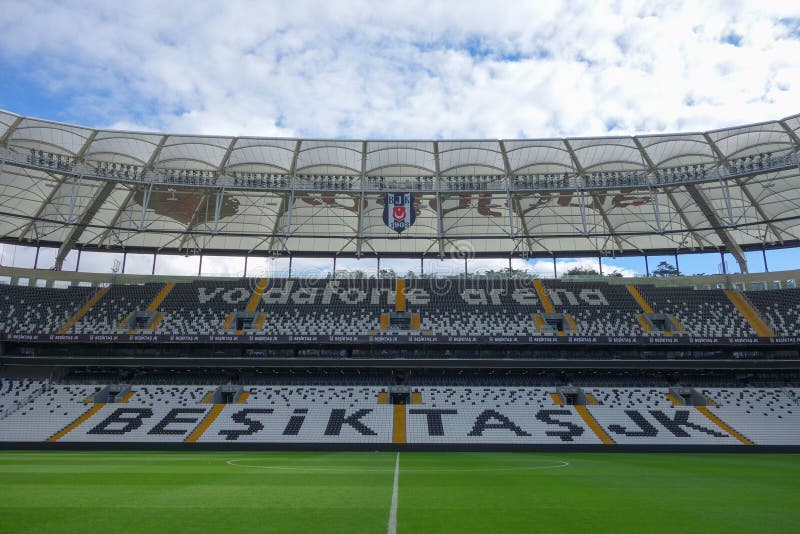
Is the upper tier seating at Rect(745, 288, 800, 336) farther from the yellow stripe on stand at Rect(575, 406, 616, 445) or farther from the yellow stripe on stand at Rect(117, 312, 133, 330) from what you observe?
the yellow stripe on stand at Rect(117, 312, 133, 330)

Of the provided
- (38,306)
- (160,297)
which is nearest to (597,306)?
(160,297)

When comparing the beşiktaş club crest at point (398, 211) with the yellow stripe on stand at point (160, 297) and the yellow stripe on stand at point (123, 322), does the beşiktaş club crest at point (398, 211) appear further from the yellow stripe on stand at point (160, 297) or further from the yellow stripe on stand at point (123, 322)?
the yellow stripe on stand at point (123, 322)

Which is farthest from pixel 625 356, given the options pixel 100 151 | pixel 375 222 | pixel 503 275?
pixel 100 151

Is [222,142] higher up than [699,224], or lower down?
higher up

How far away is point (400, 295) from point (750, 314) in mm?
29913

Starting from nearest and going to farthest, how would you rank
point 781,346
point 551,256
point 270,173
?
point 781,346
point 270,173
point 551,256

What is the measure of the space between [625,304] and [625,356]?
6883 millimetres

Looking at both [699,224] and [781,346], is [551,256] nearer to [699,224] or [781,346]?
[699,224]

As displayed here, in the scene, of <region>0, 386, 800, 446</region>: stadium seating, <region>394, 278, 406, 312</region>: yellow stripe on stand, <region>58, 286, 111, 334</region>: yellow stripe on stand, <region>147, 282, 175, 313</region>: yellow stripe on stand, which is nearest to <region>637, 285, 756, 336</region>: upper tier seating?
<region>0, 386, 800, 446</region>: stadium seating

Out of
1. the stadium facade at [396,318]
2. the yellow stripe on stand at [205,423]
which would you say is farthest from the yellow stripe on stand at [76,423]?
the yellow stripe on stand at [205,423]

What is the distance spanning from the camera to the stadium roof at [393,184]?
42.8m

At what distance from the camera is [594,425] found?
124ft

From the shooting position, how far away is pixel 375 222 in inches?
2119

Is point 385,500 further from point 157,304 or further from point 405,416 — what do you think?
point 157,304
